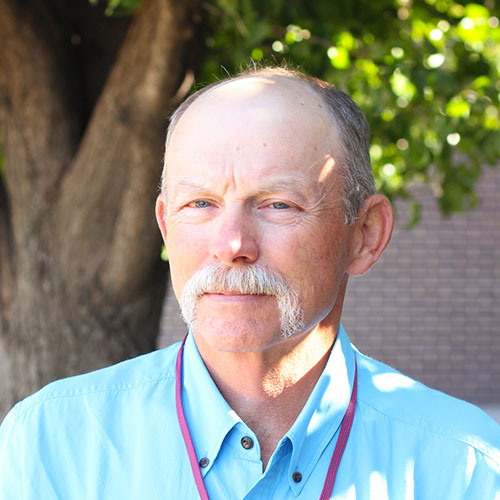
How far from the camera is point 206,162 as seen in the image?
1.85 meters

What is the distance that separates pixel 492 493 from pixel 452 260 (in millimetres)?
7247

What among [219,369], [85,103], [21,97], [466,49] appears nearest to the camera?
[219,369]

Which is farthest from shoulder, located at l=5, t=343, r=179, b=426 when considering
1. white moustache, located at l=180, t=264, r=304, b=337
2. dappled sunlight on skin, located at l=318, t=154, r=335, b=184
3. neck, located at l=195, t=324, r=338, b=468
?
dappled sunlight on skin, located at l=318, t=154, r=335, b=184

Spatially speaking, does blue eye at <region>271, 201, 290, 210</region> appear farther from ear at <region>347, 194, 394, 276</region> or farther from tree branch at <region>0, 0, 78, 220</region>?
tree branch at <region>0, 0, 78, 220</region>

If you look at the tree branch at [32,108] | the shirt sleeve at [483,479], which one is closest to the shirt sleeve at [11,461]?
the shirt sleeve at [483,479]

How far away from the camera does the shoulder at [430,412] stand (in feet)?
6.13

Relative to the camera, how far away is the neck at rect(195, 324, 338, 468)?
189cm

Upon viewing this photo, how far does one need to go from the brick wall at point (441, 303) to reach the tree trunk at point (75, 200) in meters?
5.35

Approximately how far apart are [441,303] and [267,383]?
23.9ft

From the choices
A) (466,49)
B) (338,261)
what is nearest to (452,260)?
(466,49)

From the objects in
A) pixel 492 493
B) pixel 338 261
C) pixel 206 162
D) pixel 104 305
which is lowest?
pixel 104 305

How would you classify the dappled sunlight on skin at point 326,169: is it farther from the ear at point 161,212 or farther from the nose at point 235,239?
the ear at point 161,212

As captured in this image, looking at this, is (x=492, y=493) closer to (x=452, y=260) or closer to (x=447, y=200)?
(x=447, y=200)

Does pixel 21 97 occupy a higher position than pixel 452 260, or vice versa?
pixel 21 97
